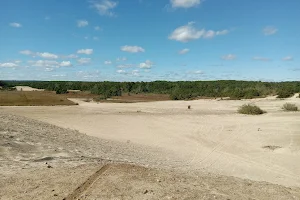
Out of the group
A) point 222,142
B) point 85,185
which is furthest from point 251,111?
point 85,185

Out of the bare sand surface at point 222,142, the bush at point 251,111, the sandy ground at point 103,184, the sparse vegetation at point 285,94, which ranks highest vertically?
the sparse vegetation at point 285,94

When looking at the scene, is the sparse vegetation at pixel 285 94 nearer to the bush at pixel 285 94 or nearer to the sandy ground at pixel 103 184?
the bush at pixel 285 94

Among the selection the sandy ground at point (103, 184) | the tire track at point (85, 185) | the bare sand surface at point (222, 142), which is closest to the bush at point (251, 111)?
the bare sand surface at point (222, 142)

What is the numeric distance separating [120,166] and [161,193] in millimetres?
2219

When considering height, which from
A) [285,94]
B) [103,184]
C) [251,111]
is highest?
[285,94]

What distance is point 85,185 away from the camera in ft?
22.3

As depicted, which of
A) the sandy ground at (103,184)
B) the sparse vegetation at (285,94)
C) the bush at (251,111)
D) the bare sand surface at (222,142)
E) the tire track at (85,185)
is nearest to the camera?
the tire track at (85,185)

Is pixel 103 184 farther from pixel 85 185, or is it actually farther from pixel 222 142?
pixel 222 142

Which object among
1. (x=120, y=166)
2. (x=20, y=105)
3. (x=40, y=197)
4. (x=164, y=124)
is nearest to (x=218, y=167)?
(x=120, y=166)

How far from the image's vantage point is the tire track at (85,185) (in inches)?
243

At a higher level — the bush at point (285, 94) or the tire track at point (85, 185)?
the bush at point (285, 94)

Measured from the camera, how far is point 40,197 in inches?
241

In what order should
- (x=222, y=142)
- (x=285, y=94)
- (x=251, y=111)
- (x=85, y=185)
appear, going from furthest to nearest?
(x=285, y=94)
(x=251, y=111)
(x=222, y=142)
(x=85, y=185)

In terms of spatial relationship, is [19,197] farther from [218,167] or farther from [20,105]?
[20,105]
